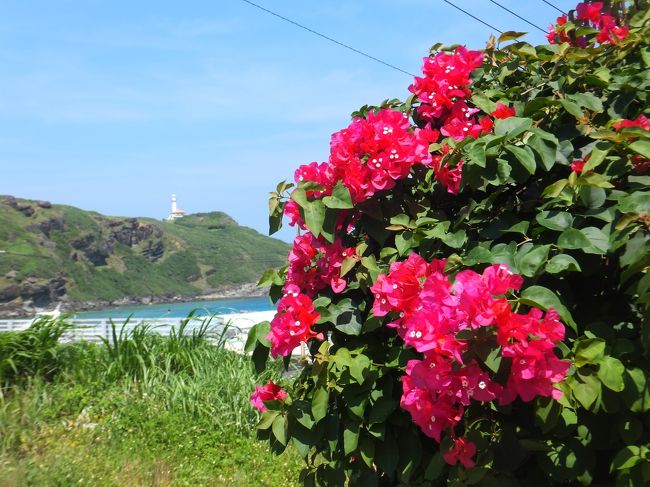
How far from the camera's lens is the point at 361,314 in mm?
2074

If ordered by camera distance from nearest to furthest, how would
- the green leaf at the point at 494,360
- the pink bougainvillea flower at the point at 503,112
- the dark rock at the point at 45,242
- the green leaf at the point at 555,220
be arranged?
1. the green leaf at the point at 494,360
2. the green leaf at the point at 555,220
3. the pink bougainvillea flower at the point at 503,112
4. the dark rock at the point at 45,242

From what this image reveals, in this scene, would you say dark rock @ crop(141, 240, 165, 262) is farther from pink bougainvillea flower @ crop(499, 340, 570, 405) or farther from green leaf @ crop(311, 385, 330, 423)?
pink bougainvillea flower @ crop(499, 340, 570, 405)

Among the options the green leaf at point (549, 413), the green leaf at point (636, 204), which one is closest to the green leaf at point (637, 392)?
the green leaf at point (549, 413)

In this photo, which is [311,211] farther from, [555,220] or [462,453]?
[462,453]

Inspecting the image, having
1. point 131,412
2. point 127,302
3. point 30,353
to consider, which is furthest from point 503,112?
point 127,302

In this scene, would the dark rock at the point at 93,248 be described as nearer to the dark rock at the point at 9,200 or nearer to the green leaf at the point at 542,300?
the dark rock at the point at 9,200

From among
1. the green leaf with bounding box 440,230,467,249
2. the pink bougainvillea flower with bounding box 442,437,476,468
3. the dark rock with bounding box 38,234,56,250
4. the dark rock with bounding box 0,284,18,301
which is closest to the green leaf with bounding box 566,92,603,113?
the green leaf with bounding box 440,230,467,249

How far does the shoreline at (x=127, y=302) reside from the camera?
9238 centimetres

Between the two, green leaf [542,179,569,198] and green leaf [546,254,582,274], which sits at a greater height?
green leaf [542,179,569,198]

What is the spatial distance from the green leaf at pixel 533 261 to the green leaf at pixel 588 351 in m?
0.21

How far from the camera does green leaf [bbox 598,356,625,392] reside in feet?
5.04

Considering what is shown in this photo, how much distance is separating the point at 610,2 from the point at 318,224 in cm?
186

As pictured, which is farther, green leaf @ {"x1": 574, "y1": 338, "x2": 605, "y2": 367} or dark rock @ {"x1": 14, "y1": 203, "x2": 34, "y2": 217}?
dark rock @ {"x1": 14, "y1": 203, "x2": 34, "y2": 217}

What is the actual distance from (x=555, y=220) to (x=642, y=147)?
28cm
